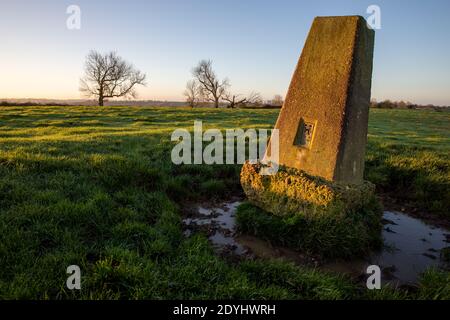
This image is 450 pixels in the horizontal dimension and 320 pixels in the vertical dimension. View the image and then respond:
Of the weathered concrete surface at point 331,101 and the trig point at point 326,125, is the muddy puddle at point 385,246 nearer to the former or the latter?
the trig point at point 326,125

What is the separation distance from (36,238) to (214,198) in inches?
129

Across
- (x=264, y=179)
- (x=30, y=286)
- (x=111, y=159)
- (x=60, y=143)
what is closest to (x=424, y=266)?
(x=264, y=179)

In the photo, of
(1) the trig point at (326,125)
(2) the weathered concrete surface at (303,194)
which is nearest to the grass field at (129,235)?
(2) the weathered concrete surface at (303,194)

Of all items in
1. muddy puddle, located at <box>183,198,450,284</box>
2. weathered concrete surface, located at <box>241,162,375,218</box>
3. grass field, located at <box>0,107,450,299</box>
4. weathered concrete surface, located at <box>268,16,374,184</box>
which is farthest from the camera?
weathered concrete surface, located at <box>268,16,374,184</box>

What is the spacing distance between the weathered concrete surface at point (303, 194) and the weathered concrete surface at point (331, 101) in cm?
18

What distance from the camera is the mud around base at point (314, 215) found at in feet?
13.5

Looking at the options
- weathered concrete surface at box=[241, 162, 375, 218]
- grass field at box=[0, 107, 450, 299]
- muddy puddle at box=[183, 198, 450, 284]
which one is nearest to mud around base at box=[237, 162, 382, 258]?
weathered concrete surface at box=[241, 162, 375, 218]

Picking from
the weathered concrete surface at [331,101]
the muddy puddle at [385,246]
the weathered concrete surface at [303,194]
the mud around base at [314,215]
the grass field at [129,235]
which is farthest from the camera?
the weathered concrete surface at [331,101]

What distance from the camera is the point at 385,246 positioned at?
431 centimetres

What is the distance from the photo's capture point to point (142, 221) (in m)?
4.45

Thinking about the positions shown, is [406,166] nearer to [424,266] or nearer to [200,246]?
[424,266]

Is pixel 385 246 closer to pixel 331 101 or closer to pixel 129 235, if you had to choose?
pixel 331 101

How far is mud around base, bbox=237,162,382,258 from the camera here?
411cm

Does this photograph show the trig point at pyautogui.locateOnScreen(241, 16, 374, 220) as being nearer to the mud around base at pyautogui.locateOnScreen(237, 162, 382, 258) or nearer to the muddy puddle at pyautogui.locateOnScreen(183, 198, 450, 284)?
the mud around base at pyautogui.locateOnScreen(237, 162, 382, 258)
